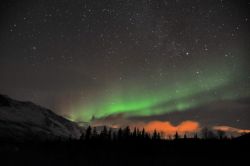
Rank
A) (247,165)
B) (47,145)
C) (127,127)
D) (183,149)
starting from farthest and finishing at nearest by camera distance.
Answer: (127,127)
(47,145)
(183,149)
(247,165)

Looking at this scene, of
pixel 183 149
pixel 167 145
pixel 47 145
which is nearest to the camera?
pixel 183 149

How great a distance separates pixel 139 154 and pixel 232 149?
1242 inches

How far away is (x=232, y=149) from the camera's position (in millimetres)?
82125

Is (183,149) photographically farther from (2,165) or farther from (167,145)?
(2,165)

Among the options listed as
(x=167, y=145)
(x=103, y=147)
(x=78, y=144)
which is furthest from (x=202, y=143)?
(x=78, y=144)

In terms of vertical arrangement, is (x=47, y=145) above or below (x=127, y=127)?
below

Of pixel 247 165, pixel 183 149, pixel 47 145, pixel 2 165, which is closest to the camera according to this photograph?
pixel 2 165

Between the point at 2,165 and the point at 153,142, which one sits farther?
the point at 153,142

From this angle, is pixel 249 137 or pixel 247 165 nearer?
pixel 247 165

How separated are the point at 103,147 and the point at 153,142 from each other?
858 inches

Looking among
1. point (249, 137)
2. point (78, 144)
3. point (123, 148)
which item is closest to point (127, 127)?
point (78, 144)

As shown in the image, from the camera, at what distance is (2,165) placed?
3103 centimetres

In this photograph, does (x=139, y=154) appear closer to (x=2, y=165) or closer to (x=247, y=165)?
(x=247, y=165)

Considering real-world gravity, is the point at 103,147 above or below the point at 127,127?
below
